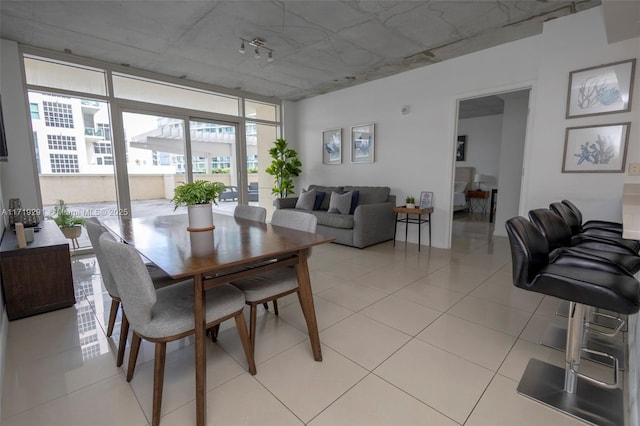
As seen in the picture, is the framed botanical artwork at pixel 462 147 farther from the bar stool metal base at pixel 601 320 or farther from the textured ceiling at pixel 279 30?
the bar stool metal base at pixel 601 320

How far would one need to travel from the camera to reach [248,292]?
1729 millimetres

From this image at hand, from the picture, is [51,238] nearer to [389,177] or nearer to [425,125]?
[389,177]

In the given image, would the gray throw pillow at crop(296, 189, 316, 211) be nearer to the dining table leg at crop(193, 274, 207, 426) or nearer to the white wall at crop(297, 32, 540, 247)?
the white wall at crop(297, 32, 540, 247)

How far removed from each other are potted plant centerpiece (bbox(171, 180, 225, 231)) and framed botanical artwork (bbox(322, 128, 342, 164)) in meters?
3.92

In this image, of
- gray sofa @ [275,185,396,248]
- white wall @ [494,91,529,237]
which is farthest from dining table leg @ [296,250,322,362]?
white wall @ [494,91,529,237]

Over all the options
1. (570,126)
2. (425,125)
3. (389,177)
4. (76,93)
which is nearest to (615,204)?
(570,126)

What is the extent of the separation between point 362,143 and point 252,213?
328 cm

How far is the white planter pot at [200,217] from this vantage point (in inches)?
79.6

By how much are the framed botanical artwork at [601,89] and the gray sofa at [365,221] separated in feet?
8.04

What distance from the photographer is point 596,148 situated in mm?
2887

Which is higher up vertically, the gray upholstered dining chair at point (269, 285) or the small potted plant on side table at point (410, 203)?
the small potted plant on side table at point (410, 203)

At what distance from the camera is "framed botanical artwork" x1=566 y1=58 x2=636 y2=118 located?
2.71 m

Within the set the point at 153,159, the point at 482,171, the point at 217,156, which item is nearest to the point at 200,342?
the point at 153,159

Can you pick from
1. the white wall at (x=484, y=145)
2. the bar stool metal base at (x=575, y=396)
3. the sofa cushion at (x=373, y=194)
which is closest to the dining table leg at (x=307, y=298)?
the bar stool metal base at (x=575, y=396)
